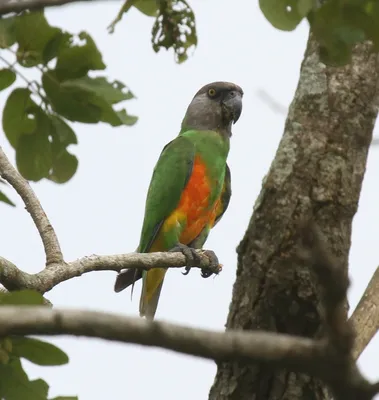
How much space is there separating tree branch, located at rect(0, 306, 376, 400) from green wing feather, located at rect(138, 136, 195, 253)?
15.3 ft

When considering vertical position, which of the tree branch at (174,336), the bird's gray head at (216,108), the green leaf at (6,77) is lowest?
the tree branch at (174,336)

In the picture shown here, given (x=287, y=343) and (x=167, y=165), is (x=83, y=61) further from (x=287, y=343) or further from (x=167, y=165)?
(x=167, y=165)

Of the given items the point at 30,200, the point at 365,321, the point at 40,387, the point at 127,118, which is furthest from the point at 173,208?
the point at 40,387

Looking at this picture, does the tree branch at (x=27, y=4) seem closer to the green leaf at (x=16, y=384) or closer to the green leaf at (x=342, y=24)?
the green leaf at (x=342, y=24)

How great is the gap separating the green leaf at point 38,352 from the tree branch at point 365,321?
70.4 inches

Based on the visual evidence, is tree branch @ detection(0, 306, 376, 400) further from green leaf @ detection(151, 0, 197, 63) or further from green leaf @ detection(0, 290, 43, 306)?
green leaf @ detection(151, 0, 197, 63)

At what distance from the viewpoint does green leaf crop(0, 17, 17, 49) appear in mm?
2109

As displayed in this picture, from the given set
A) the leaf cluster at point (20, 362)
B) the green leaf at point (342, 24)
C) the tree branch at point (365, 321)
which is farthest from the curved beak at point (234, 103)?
the green leaf at point (342, 24)

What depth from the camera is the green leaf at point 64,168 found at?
8.29ft

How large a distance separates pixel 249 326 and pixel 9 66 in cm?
170

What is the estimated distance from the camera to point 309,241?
109 centimetres

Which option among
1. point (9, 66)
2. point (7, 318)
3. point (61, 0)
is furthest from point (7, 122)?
point (7, 318)

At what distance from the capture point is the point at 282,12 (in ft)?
5.69

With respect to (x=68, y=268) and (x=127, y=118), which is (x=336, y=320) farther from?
(x=68, y=268)
